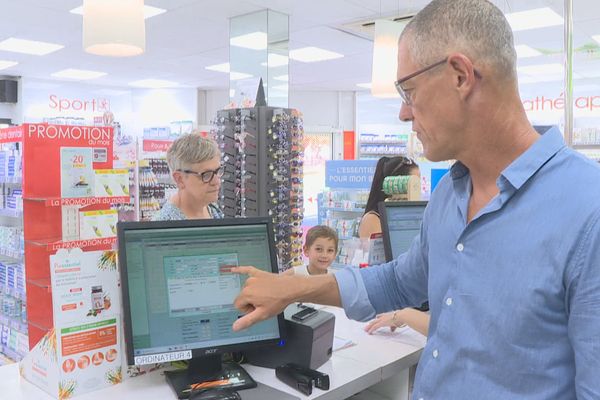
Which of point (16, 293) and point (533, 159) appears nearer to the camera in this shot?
point (533, 159)

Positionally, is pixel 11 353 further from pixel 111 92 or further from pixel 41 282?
pixel 111 92

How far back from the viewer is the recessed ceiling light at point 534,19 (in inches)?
267

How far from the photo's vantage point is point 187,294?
1.52 metres

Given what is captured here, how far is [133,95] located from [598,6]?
1079 cm

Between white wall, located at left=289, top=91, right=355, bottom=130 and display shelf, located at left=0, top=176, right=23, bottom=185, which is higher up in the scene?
white wall, located at left=289, top=91, right=355, bottom=130

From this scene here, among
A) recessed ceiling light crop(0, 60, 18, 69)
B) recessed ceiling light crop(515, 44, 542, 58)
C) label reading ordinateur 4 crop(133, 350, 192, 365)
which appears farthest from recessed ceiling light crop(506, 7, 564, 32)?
recessed ceiling light crop(0, 60, 18, 69)

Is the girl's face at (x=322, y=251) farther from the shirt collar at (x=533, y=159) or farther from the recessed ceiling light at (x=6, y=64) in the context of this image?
the recessed ceiling light at (x=6, y=64)

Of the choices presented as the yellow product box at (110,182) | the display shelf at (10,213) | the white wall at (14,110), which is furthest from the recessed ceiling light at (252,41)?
the white wall at (14,110)

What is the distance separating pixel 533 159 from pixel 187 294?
976 millimetres

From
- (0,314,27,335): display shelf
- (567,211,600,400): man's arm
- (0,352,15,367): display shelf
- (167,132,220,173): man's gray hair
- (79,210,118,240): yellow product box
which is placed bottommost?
(0,352,15,367): display shelf

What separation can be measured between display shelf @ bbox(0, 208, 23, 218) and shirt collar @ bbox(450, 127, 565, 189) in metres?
4.30

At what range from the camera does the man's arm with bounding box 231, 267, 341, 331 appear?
4.19 ft

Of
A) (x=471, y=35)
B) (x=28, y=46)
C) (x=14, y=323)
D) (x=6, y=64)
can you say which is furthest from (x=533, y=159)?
(x=6, y=64)

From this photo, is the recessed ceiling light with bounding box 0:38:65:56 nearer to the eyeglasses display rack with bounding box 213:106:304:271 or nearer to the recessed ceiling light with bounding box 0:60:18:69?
the recessed ceiling light with bounding box 0:60:18:69
